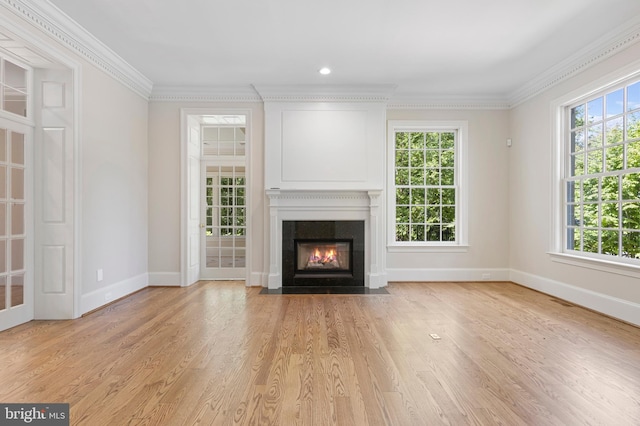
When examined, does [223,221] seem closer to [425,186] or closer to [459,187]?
[425,186]

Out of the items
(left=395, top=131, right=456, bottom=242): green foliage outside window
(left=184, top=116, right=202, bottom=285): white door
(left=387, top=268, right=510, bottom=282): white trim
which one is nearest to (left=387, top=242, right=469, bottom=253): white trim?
(left=395, top=131, right=456, bottom=242): green foliage outside window

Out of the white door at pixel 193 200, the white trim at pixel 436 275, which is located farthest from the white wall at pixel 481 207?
the white door at pixel 193 200

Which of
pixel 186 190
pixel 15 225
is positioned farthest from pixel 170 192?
pixel 15 225

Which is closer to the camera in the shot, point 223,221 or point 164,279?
point 164,279

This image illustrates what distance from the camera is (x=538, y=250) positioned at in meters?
4.95

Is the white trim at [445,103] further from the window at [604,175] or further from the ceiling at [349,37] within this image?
the window at [604,175]

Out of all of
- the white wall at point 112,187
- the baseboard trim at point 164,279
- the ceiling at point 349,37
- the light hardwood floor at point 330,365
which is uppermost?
the ceiling at point 349,37

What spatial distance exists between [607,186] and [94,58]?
5.89 m

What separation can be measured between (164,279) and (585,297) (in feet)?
17.9

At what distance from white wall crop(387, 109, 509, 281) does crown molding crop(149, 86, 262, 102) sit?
7.22 ft

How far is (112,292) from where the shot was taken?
4.29m

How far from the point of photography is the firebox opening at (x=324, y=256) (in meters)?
5.29

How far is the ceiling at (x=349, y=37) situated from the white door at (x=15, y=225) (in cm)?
133

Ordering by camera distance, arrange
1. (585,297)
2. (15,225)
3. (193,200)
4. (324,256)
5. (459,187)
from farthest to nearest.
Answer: (459,187) → (193,200) → (324,256) → (585,297) → (15,225)
